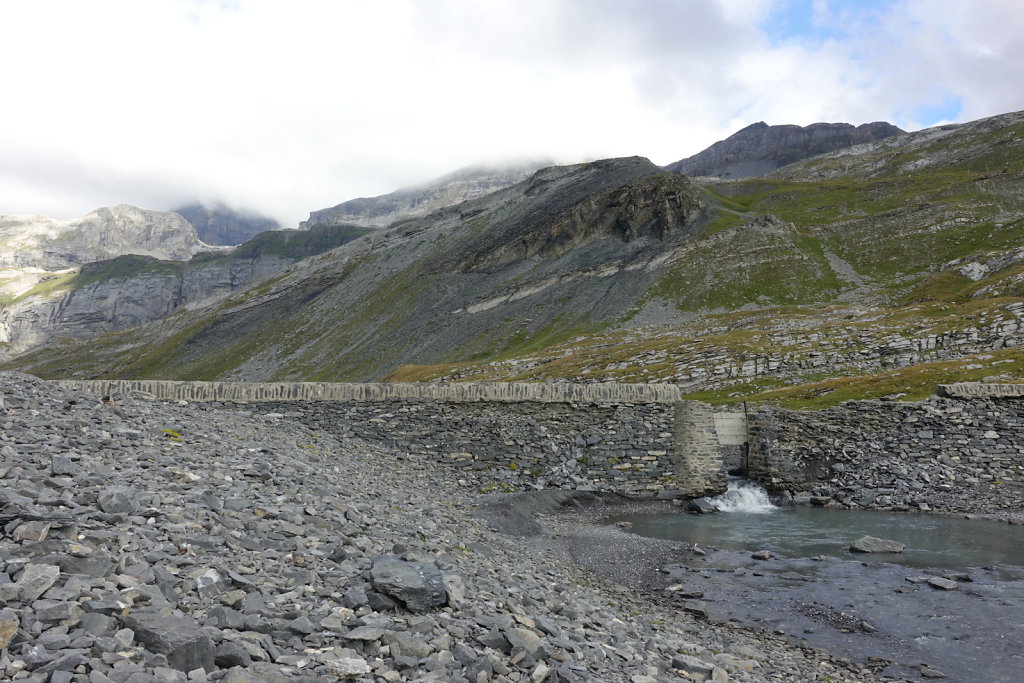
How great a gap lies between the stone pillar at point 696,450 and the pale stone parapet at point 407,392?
1.16 meters

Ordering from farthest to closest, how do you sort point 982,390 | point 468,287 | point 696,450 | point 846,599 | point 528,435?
1. point 468,287
2. point 982,390
3. point 696,450
4. point 528,435
5. point 846,599

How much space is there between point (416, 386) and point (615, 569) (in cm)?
1355

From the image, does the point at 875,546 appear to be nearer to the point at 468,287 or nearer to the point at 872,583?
the point at 872,583

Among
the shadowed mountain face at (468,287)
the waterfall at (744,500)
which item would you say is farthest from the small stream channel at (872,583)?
the shadowed mountain face at (468,287)

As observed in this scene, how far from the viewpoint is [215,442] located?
16.5 metres

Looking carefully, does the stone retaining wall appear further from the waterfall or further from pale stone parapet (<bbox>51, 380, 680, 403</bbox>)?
the waterfall

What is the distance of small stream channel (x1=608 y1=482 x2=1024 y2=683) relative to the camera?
43.0 ft

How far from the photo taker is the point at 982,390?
3009cm

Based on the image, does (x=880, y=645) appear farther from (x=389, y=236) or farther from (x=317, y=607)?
(x=389, y=236)

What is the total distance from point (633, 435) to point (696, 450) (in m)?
3.39

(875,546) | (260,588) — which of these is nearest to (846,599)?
(875,546)

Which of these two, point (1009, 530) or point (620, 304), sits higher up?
point (620, 304)

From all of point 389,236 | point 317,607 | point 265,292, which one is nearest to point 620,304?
point 317,607

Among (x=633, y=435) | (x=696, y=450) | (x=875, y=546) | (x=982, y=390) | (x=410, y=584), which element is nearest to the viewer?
(x=410, y=584)
